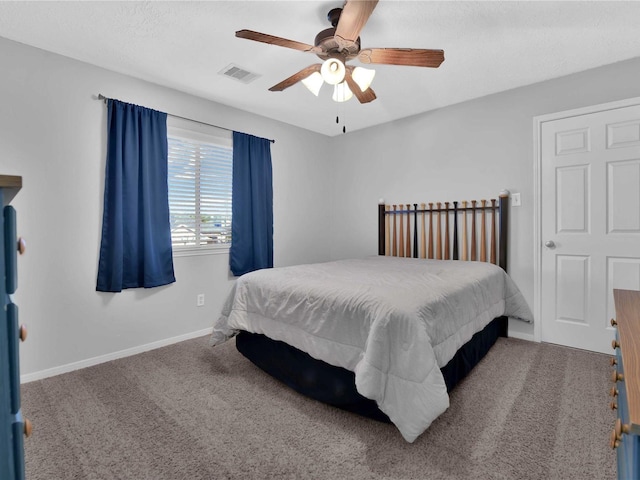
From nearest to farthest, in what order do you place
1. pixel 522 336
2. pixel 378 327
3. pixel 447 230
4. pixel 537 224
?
pixel 378 327, pixel 537 224, pixel 522 336, pixel 447 230

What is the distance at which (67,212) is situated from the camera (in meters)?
2.47

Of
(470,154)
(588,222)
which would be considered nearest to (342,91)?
(470,154)

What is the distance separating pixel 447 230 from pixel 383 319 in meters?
2.24

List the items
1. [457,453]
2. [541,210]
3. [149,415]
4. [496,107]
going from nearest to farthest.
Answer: [457,453], [149,415], [541,210], [496,107]

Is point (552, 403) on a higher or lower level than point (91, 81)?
lower

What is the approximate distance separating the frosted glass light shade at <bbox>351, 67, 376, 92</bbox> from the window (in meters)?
1.81

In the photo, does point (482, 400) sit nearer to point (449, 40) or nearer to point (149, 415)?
point (149, 415)

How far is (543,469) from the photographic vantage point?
4.67 ft

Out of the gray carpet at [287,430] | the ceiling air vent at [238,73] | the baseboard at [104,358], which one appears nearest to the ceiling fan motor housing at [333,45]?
the ceiling air vent at [238,73]

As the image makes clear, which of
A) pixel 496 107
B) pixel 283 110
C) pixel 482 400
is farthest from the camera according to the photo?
pixel 283 110

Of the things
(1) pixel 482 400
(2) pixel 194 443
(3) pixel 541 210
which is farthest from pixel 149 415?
(3) pixel 541 210

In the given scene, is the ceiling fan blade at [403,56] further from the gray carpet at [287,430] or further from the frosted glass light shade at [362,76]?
the gray carpet at [287,430]

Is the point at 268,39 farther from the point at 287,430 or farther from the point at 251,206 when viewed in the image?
the point at 287,430

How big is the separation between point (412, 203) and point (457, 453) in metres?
2.73
